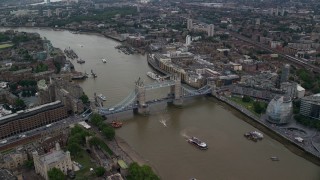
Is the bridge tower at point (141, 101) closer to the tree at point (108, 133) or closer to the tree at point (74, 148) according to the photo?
the tree at point (108, 133)

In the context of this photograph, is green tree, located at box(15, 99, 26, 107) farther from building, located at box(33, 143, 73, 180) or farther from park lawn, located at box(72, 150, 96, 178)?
building, located at box(33, 143, 73, 180)

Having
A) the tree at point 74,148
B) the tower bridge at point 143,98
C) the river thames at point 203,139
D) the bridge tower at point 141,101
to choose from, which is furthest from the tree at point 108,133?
the bridge tower at point 141,101

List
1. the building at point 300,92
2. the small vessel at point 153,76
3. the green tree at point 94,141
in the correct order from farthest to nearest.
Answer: the small vessel at point 153,76, the building at point 300,92, the green tree at point 94,141

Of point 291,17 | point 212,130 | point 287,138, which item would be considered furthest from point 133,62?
point 291,17

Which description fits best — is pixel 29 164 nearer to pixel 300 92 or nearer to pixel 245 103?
pixel 245 103

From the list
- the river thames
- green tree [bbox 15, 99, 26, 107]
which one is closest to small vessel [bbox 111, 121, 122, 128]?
the river thames

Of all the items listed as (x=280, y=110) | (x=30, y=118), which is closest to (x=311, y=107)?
(x=280, y=110)

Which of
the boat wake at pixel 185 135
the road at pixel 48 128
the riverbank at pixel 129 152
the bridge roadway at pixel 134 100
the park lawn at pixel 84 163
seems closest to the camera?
the park lawn at pixel 84 163
